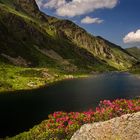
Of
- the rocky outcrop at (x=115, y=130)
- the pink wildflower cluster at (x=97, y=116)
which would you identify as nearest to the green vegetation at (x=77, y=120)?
the pink wildflower cluster at (x=97, y=116)

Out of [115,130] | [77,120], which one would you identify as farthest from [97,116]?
[115,130]

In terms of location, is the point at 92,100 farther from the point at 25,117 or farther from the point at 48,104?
the point at 25,117

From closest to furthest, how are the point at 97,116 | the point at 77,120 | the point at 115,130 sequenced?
the point at 115,130
the point at 97,116
the point at 77,120

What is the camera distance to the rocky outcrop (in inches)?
597

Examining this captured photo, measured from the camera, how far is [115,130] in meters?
15.5

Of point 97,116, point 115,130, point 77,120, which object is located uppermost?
point 115,130

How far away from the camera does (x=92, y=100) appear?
14250cm

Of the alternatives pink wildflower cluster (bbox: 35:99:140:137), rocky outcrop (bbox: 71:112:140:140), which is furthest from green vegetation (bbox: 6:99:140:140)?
rocky outcrop (bbox: 71:112:140:140)

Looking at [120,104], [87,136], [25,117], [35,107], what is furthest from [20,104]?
[87,136]

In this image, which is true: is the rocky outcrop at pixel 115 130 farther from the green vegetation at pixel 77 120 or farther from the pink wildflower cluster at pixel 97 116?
the pink wildflower cluster at pixel 97 116

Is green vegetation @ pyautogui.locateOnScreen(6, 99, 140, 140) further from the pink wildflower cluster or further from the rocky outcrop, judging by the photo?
the rocky outcrop

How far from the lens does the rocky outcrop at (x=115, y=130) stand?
15.2 metres

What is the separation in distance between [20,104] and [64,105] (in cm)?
2037

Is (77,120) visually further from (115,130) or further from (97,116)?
(115,130)
